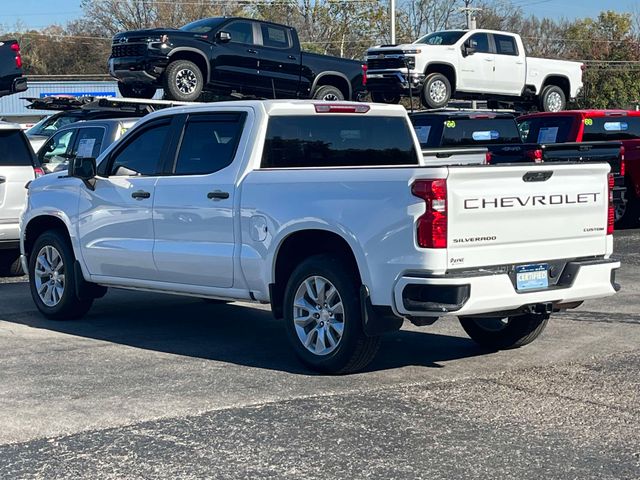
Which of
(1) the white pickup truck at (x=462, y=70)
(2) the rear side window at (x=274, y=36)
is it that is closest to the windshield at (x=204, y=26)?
(2) the rear side window at (x=274, y=36)

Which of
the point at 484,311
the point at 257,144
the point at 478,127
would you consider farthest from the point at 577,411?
the point at 478,127

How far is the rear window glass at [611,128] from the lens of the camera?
18031mm

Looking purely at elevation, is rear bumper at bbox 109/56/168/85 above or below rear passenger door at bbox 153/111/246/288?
above

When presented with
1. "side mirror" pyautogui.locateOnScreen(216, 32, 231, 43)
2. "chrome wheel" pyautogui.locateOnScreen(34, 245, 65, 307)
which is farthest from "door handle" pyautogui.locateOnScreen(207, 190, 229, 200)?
"side mirror" pyautogui.locateOnScreen(216, 32, 231, 43)

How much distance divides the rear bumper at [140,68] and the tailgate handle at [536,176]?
12.9 metres

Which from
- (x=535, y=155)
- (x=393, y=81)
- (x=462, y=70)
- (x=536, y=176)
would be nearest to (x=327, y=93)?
(x=393, y=81)

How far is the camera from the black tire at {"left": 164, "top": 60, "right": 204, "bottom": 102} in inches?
768

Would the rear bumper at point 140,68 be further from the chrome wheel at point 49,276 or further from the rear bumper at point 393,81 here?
the chrome wheel at point 49,276

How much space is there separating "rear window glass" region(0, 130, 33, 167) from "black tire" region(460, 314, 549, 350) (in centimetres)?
642

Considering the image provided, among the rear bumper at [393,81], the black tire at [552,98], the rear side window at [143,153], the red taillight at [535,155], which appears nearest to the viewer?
the rear side window at [143,153]

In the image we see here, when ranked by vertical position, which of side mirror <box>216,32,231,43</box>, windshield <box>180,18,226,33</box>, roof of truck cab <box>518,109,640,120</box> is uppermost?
windshield <box>180,18,226,33</box>

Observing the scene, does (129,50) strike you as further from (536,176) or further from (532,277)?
(532,277)

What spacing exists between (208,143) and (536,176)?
2.75 metres

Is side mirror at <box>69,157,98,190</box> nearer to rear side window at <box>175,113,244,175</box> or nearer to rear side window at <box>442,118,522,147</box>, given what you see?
rear side window at <box>175,113,244,175</box>
